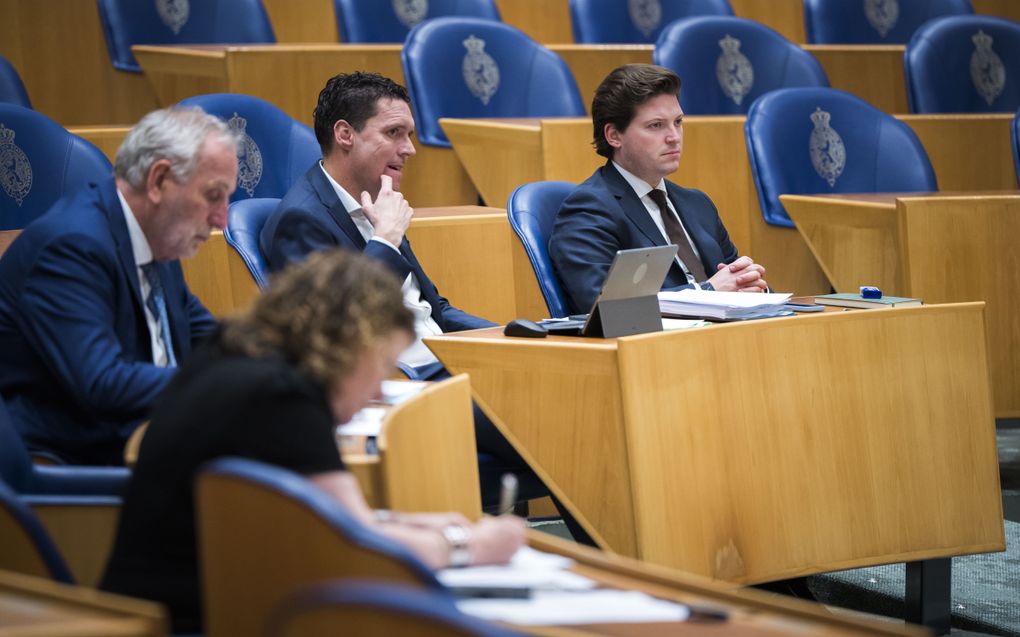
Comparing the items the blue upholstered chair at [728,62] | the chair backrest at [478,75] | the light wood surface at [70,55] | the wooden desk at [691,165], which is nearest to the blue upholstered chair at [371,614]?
the wooden desk at [691,165]

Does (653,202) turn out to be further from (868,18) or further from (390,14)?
(868,18)

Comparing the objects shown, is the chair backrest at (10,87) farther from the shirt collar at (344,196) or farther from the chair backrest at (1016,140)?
the chair backrest at (1016,140)

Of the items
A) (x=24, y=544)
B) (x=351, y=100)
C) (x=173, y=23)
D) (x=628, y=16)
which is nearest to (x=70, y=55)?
(x=173, y=23)

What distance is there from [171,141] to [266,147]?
1283 millimetres

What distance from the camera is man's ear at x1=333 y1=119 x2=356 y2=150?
2.71 m

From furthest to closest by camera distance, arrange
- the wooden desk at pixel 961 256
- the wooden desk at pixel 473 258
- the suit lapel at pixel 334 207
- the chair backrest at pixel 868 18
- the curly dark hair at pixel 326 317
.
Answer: the chair backrest at pixel 868 18, the wooden desk at pixel 961 256, the wooden desk at pixel 473 258, the suit lapel at pixel 334 207, the curly dark hair at pixel 326 317

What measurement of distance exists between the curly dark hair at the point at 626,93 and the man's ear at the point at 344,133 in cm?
57

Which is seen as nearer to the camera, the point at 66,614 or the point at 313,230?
the point at 66,614

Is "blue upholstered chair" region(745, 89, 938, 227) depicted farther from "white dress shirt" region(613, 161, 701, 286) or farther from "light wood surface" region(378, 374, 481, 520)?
"light wood surface" region(378, 374, 481, 520)

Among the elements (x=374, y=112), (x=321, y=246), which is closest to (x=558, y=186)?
(x=374, y=112)

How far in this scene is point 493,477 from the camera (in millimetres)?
2369

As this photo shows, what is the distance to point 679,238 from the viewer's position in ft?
9.71

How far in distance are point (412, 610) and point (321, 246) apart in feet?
5.17

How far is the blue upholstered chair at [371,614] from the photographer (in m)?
0.98
